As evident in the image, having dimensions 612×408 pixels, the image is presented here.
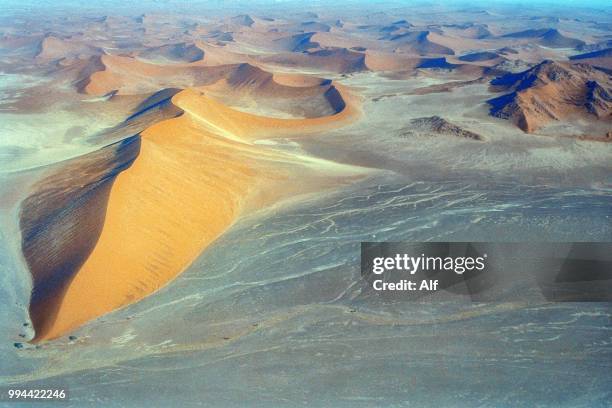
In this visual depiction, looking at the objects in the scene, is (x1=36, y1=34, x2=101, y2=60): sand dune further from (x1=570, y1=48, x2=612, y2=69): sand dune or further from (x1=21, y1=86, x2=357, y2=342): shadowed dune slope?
(x1=570, y1=48, x2=612, y2=69): sand dune

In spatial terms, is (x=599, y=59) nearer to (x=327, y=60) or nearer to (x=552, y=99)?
(x=552, y=99)

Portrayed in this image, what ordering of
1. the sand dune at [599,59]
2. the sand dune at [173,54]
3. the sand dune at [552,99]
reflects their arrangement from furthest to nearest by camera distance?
the sand dune at [173,54] → the sand dune at [599,59] → the sand dune at [552,99]

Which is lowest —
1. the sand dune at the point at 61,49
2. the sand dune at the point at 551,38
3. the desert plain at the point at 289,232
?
the desert plain at the point at 289,232

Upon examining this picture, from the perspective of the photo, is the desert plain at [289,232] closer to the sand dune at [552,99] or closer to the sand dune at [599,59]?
the sand dune at [552,99]

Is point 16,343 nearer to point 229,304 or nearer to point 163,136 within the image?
point 229,304

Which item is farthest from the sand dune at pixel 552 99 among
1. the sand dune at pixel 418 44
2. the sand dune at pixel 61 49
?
the sand dune at pixel 61 49

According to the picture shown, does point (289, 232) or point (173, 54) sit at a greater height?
point (173, 54)

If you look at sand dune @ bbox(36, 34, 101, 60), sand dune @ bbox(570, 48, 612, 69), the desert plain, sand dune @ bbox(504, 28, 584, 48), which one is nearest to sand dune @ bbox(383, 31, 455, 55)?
sand dune @ bbox(504, 28, 584, 48)

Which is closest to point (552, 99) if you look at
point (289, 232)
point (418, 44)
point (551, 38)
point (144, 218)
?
point (289, 232)
